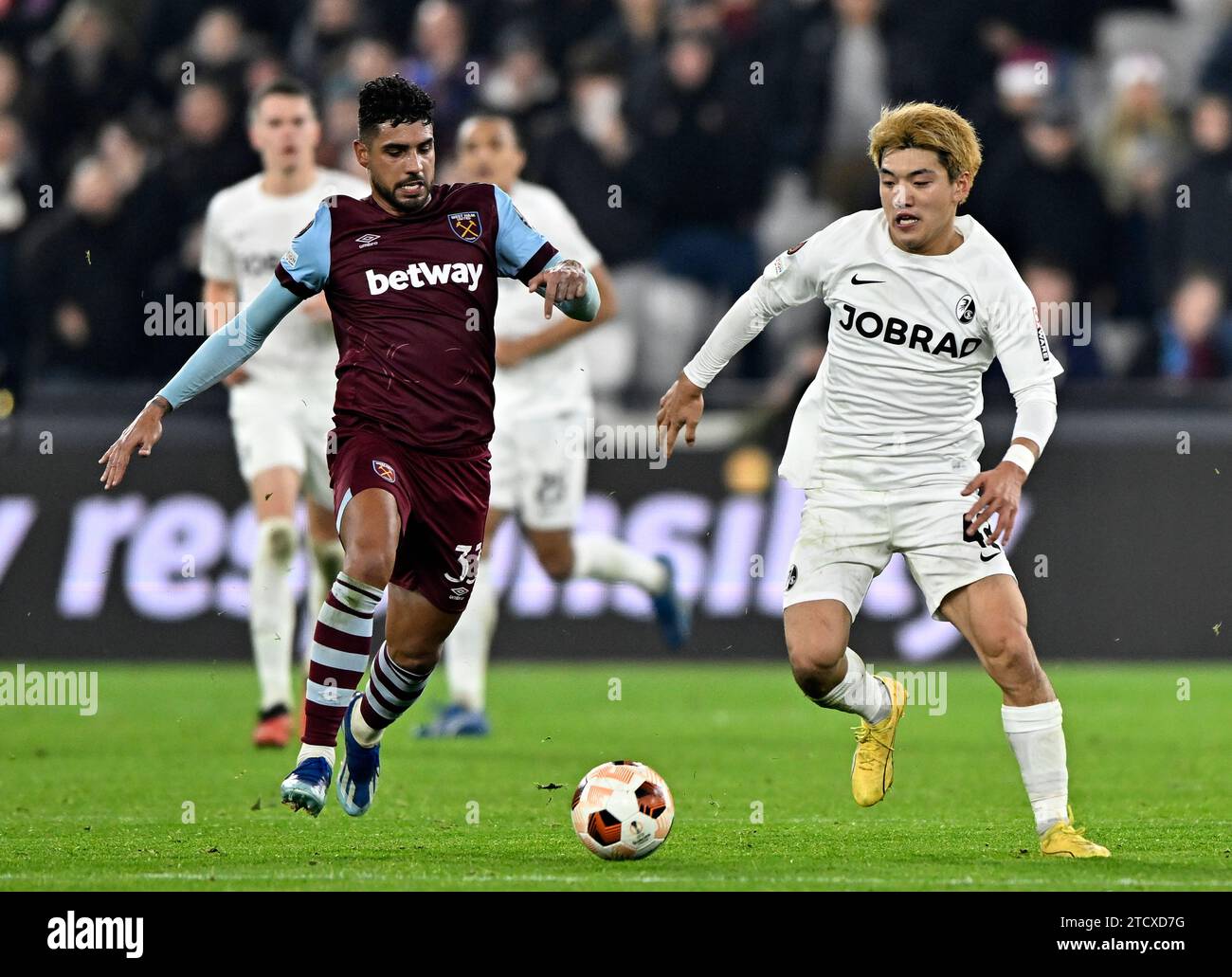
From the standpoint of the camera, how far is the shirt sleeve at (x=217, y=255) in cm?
980

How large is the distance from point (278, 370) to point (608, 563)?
193cm

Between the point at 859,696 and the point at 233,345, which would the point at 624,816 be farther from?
the point at 233,345

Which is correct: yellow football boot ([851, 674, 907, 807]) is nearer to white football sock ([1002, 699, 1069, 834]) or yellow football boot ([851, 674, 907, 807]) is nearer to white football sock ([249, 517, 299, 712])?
white football sock ([1002, 699, 1069, 834])

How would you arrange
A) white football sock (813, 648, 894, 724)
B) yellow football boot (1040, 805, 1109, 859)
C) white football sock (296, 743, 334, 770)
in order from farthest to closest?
white football sock (813, 648, 894, 724)
white football sock (296, 743, 334, 770)
yellow football boot (1040, 805, 1109, 859)

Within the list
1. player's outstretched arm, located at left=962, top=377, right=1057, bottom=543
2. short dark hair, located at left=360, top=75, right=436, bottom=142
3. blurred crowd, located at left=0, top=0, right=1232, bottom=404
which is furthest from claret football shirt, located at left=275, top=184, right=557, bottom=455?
blurred crowd, located at left=0, top=0, right=1232, bottom=404

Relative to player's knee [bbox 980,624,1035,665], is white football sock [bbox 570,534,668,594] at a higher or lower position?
higher

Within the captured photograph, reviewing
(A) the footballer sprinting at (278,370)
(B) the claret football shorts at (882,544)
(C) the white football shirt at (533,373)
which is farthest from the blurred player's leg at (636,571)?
(B) the claret football shorts at (882,544)

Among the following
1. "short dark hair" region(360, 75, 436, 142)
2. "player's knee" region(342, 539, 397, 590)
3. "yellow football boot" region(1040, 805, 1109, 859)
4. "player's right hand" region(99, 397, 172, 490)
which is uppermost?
"short dark hair" region(360, 75, 436, 142)

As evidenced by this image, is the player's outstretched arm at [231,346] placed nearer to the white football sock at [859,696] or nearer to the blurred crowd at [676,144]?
the white football sock at [859,696]

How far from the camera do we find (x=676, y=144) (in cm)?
1387

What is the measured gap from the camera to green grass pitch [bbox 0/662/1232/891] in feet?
19.2

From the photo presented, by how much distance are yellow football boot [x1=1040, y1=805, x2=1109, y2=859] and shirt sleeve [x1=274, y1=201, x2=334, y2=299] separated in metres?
2.76
